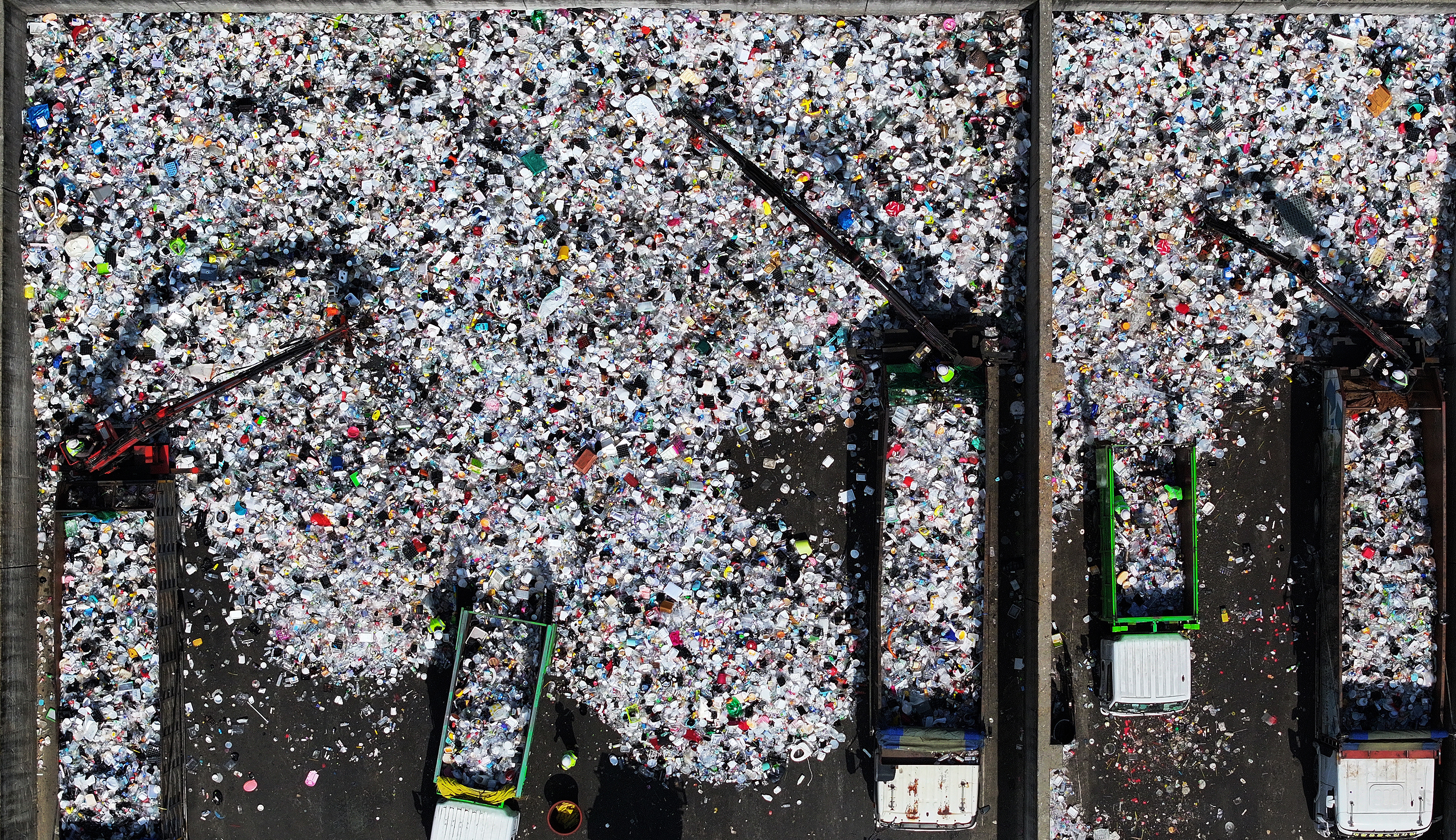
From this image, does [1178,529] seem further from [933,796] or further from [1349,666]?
[933,796]

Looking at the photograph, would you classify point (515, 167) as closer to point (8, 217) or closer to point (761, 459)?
point (761, 459)

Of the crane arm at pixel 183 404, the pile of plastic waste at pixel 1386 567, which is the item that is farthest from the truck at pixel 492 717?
the pile of plastic waste at pixel 1386 567

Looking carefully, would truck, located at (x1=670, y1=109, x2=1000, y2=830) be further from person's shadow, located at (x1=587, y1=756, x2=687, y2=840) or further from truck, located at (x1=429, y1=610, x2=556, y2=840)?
truck, located at (x1=429, y1=610, x2=556, y2=840)

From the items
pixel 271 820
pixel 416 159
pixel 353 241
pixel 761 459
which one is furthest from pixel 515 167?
pixel 271 820

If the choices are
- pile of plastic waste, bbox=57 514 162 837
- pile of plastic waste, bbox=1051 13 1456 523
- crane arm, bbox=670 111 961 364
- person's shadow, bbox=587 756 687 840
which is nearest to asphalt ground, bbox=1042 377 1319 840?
pile of plastic waste, bbox=1051 13 1456 523

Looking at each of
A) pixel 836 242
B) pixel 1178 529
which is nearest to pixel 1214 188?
pixel 1178 529

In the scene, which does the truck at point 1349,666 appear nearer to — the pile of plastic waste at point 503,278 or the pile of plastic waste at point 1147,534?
the pile of plastic waste at point 1147,534
